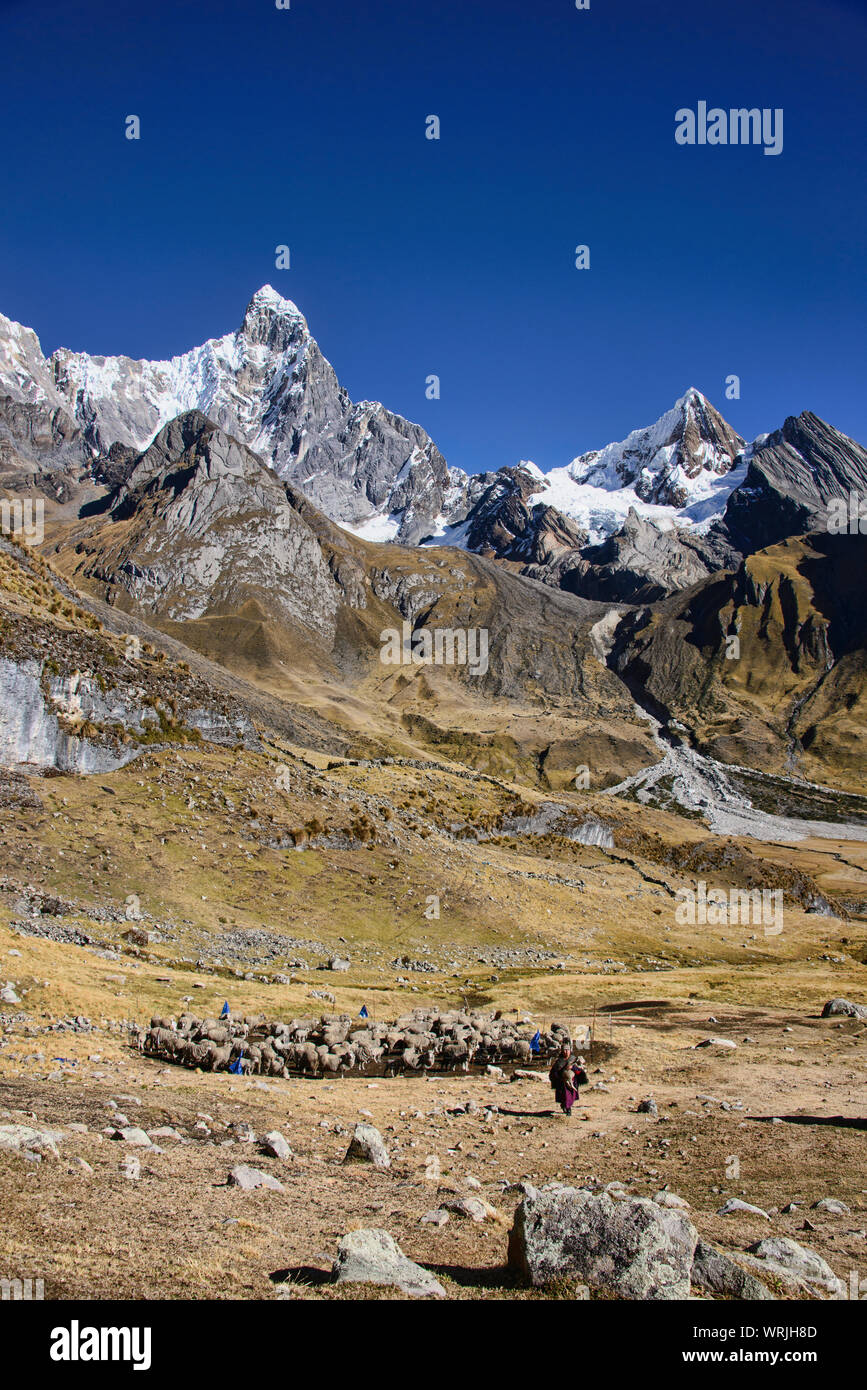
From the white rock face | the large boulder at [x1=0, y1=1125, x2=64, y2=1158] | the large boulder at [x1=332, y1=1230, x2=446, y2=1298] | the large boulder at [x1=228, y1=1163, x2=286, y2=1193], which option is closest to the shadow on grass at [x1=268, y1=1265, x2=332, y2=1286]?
the large boulder at [x1=332, y1=1230, x2=446, y2=1298]

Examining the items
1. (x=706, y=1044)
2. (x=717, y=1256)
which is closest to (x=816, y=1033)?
(x=706, y=1044)

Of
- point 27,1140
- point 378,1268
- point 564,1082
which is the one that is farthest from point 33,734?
point 378,1268

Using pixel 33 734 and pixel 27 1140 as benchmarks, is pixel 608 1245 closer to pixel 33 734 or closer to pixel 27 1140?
pixel 27 1140

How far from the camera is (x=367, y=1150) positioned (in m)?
19.1

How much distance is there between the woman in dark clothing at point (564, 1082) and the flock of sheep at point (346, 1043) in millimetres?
10087

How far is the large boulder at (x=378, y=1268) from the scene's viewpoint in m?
10.2

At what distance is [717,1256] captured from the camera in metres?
10.3

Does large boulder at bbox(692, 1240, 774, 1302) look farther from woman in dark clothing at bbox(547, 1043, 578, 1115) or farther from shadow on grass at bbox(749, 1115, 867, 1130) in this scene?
woman in dark clothing at bbox(547, 1043, 578, 1115)

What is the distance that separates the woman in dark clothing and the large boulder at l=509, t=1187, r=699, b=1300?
14653 mm

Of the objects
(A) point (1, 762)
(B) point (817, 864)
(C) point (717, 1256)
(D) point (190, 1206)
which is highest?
(A) point (1, 762)

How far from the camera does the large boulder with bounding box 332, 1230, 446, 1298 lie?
10.2 meters

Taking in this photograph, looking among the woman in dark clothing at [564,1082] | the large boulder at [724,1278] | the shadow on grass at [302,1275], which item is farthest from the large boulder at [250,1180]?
the woman in dark clothing at [564,1082]
